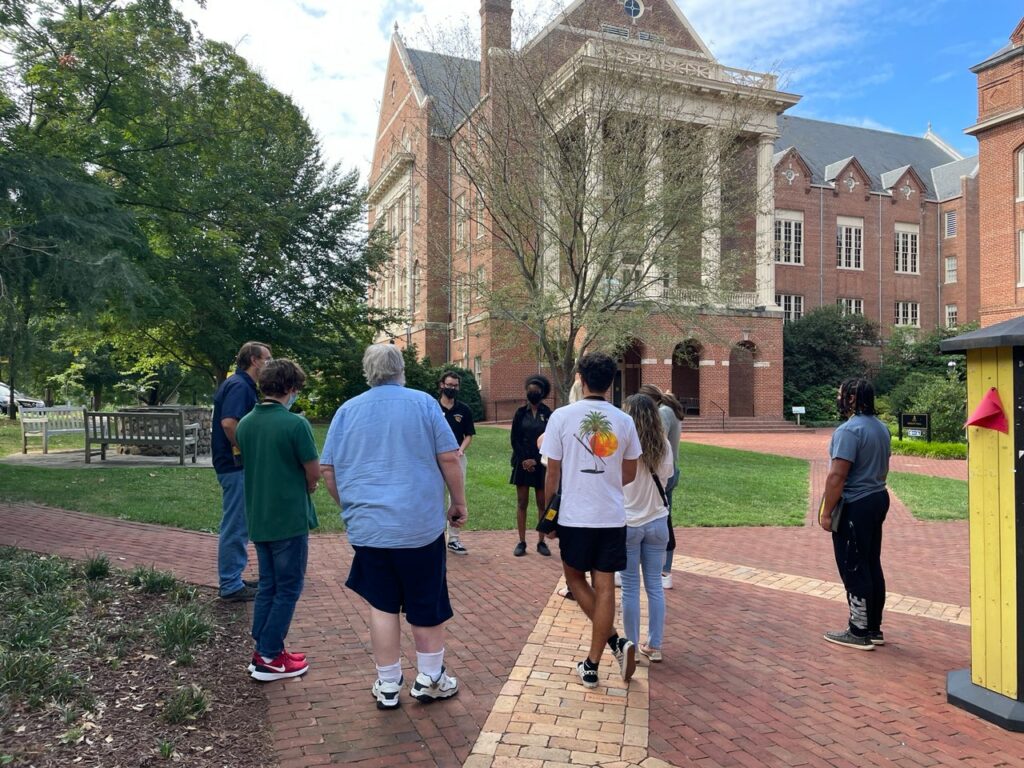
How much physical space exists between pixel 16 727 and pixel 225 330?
2020cm

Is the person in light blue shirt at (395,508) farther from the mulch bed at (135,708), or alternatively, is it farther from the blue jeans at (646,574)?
the blue jeans at (646,574)

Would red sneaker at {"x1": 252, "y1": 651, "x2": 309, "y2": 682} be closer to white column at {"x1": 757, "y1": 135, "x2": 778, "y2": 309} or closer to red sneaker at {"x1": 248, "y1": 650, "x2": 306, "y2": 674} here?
red sneaker at {"x1": 248, "y1": 650, "x2": 306, "y2": 674}

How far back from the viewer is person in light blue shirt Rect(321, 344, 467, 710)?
371 centimetres

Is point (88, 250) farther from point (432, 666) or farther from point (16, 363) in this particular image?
point (432, 666)

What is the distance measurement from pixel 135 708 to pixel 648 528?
2939 millimetres

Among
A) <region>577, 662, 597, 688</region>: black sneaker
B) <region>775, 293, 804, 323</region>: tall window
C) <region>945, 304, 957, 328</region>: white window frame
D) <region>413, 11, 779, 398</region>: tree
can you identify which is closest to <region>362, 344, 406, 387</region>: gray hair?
<region>577, 662, 597, 688</region>: black sneaker

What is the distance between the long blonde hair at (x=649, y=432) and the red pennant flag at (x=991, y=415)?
5.48 feet

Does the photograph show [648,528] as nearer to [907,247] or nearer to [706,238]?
[706,238]

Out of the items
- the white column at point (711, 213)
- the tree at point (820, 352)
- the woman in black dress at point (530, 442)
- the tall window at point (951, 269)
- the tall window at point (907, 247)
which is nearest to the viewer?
the woman in black dress at point (530, 442)

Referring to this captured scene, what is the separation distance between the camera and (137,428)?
12.3 m

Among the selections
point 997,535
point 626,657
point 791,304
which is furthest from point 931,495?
point 791,304

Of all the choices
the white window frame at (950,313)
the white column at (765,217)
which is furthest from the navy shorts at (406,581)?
the white window frame at (950,313)

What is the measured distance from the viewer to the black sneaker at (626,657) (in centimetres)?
414

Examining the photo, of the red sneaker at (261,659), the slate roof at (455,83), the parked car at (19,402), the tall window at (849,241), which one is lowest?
the red sneaker at (261,659)
